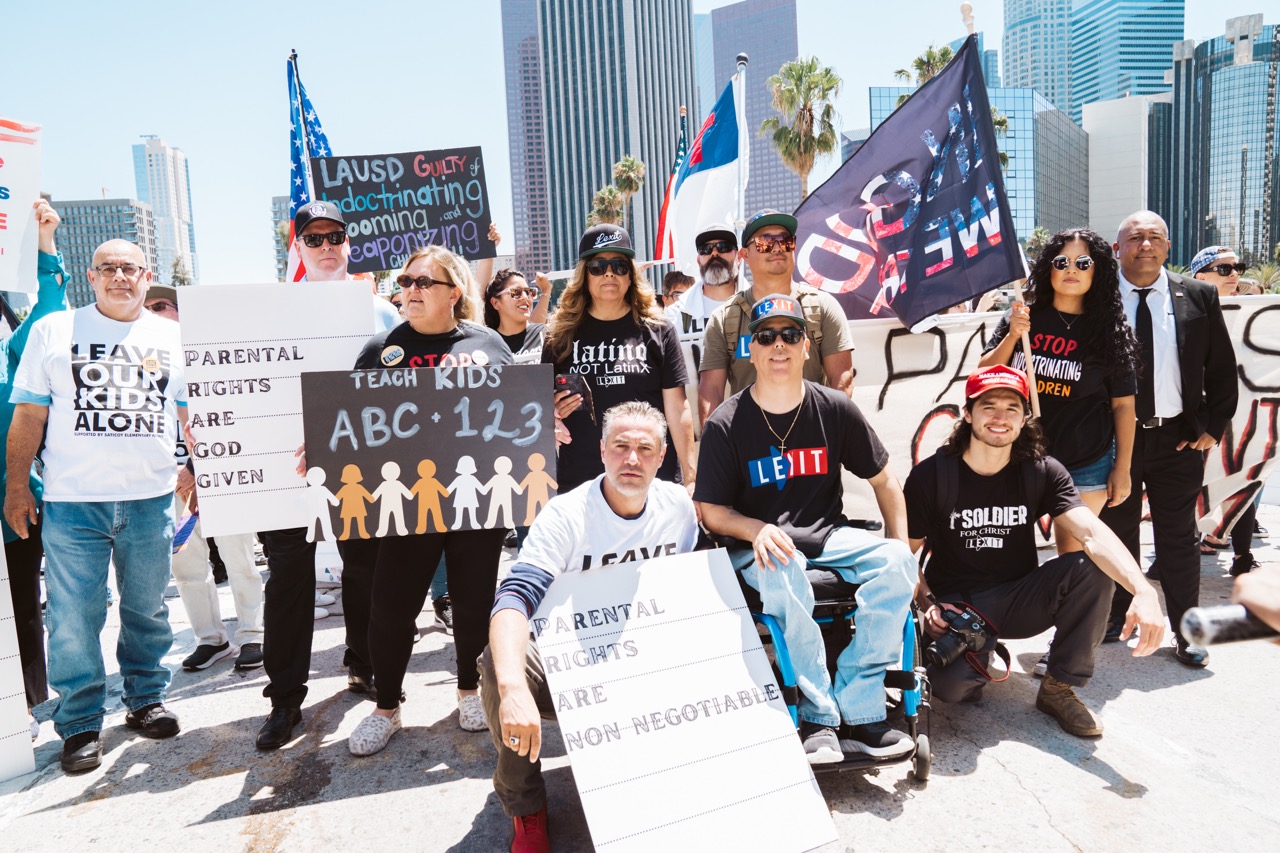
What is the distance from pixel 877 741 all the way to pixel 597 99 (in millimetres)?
130924

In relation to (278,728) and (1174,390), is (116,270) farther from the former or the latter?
(1174,390)

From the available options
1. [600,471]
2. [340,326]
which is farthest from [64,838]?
[600,471]

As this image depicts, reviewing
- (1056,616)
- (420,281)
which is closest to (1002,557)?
(1056,616)

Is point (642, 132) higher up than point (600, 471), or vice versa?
point (642, 132)

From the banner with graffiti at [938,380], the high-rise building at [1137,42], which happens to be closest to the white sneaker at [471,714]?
the banner with graffiti at [938,380]

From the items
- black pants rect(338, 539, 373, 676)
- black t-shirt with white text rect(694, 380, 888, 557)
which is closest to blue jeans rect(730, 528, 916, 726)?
black t-shirt with white text rect(694, 380, 888, 557)

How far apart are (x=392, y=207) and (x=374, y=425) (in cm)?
332

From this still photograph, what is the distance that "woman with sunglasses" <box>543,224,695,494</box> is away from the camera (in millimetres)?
3674

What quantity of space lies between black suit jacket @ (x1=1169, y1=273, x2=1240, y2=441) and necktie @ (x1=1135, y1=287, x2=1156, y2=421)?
145 millimetres

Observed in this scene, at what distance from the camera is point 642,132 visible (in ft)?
407

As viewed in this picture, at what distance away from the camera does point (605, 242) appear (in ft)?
12.2

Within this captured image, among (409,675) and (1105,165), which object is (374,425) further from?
(1105,165)

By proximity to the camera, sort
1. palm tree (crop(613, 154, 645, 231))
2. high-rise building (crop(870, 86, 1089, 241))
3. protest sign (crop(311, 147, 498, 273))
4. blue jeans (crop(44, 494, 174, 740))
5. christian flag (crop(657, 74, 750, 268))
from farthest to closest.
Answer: high-rise building (crop(870, 86, 1089, 241)), palm tree (crop(613, 154, 645, 231)), christian flag (crop(657, 74, 750, 268)), protest sign (crop(311, 147, 498, 273)), blue jeans (crop(44, 494, 174, 740))

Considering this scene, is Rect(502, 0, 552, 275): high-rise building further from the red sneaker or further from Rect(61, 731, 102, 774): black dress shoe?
the red sneaker
